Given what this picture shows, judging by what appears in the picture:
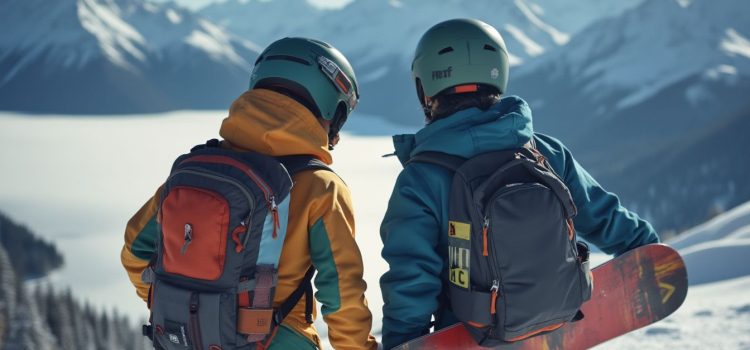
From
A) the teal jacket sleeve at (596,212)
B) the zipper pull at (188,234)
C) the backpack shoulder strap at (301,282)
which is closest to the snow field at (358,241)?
the teal jacket sleeve at (596,212)

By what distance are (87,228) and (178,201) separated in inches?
5589

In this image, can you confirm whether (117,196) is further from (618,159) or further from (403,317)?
(403,317)

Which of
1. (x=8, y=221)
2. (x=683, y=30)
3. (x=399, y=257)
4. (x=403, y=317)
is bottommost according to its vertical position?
(x=403, y=317)

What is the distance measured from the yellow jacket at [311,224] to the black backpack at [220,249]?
0.38ft

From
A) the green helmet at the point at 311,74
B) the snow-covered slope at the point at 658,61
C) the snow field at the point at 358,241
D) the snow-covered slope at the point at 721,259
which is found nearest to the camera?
the green helmet at the point at 311,74

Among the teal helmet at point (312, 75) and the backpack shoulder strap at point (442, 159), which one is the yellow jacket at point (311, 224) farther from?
the backpack shoulder strap at point (442, 159)

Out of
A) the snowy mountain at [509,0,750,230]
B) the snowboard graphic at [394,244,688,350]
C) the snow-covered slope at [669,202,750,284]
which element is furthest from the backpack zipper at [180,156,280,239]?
Answer: the snowy mountain at [509,0,750,230]

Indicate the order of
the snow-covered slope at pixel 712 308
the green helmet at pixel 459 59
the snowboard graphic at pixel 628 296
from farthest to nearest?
1. the snow-covered slope at pixel 712 308
2. the snowboard graphic at pixel 628 296
3. the green helmet at pixel 459 59

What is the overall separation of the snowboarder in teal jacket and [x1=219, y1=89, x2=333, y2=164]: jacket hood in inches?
18.8

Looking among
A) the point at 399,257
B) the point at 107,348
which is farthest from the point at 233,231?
the point at 107,348

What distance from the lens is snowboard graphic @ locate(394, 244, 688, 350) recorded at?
3955 millimetres

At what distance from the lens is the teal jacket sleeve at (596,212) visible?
3562 mm

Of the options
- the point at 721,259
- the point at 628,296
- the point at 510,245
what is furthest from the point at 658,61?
the point at 510,245

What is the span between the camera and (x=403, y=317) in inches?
124
